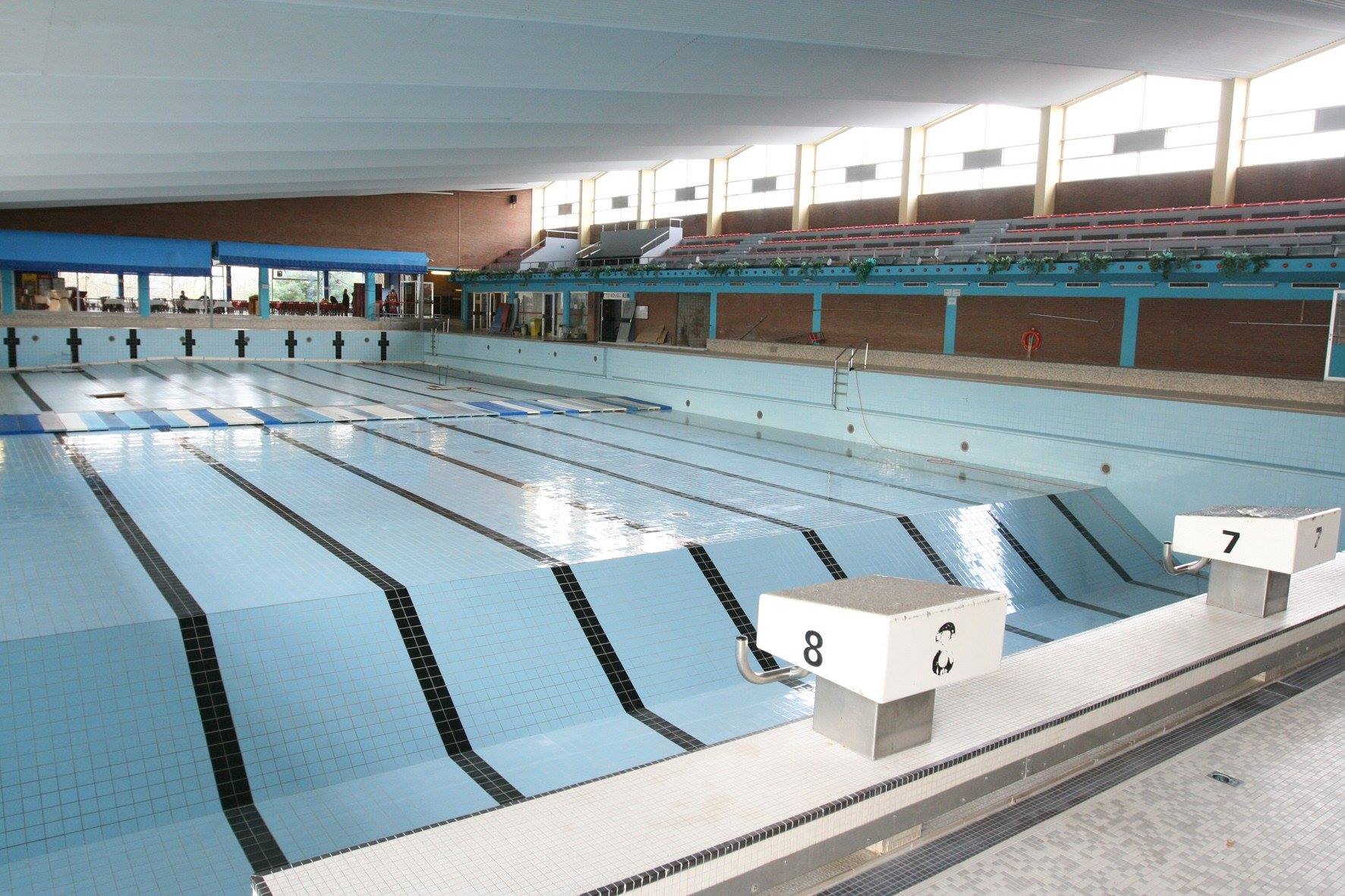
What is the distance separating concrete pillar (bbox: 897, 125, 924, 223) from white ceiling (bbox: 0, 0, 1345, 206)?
133 inches

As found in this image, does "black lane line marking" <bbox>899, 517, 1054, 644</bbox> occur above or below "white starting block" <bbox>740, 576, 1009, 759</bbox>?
below

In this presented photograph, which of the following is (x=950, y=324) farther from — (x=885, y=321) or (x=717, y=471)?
(x=717, y=471)

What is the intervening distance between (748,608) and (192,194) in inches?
600

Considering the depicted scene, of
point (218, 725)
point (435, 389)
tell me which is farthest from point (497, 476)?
point (435, 389)

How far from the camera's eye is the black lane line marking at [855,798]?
1.44 metres

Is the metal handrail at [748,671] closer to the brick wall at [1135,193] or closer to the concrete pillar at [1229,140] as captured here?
the concrete pillar at [1229,140]

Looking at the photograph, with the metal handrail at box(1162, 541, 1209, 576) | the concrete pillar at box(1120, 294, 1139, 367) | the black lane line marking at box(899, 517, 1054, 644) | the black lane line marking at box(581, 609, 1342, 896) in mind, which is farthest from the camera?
the concrete pillar at box(1120, 294, 1139, 367)

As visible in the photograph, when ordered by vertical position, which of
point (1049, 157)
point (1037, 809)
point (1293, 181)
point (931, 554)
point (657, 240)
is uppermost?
point (1049, 157)

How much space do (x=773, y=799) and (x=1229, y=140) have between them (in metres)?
13.3

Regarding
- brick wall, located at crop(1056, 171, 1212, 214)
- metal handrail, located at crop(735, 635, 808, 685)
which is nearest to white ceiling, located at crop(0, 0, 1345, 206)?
brick wall, located at crop(1056, 171, 1212, 214)

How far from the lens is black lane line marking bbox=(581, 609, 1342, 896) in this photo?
56.6 inches

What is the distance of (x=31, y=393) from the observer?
13000mm

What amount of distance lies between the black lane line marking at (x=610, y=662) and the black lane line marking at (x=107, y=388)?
867cm

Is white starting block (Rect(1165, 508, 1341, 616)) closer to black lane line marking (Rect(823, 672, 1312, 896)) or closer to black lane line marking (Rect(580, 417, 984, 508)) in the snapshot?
black lane line marking (Rect(823, 672, 1312, 896))
